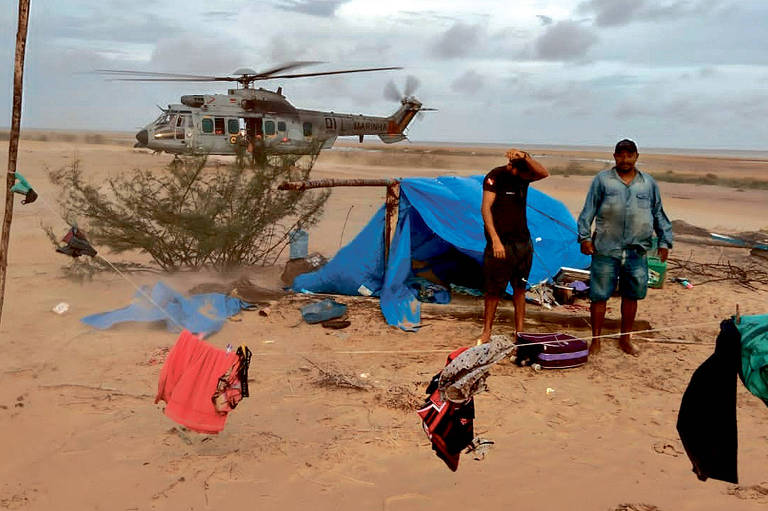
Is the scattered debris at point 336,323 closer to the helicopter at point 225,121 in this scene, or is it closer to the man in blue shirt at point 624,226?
the man in blue shirt at point 624,226

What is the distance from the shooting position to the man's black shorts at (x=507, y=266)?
526 cm

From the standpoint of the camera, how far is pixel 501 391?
4598mm

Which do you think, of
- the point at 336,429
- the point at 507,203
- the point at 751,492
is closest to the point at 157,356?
the point at 336,429

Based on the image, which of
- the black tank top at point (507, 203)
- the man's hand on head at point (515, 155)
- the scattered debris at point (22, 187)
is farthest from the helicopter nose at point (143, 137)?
the man's hand on head at point (515, 155)

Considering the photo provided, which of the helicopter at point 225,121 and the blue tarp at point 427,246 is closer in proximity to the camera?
the blue tarp at point 427,246

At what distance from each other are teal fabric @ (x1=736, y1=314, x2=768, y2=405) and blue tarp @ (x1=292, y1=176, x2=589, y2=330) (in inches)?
151

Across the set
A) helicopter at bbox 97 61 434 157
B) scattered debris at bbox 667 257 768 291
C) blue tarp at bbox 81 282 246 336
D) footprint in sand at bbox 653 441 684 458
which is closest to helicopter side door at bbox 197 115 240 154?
helicopter at bbox 97 61 434 157

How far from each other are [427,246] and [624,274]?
2771 millimetres

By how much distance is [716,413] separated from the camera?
242 cm

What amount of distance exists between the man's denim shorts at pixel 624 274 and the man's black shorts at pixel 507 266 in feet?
1.96

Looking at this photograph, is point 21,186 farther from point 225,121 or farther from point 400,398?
point 225,121

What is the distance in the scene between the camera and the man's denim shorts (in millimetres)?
5133

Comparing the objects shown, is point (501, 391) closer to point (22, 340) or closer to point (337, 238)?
point (22, 340)

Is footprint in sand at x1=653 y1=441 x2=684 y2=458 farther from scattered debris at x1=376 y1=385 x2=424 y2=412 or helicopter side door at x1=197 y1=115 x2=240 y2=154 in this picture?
helicopter side door at x1=197 y1=115 x2=240 y2=154
